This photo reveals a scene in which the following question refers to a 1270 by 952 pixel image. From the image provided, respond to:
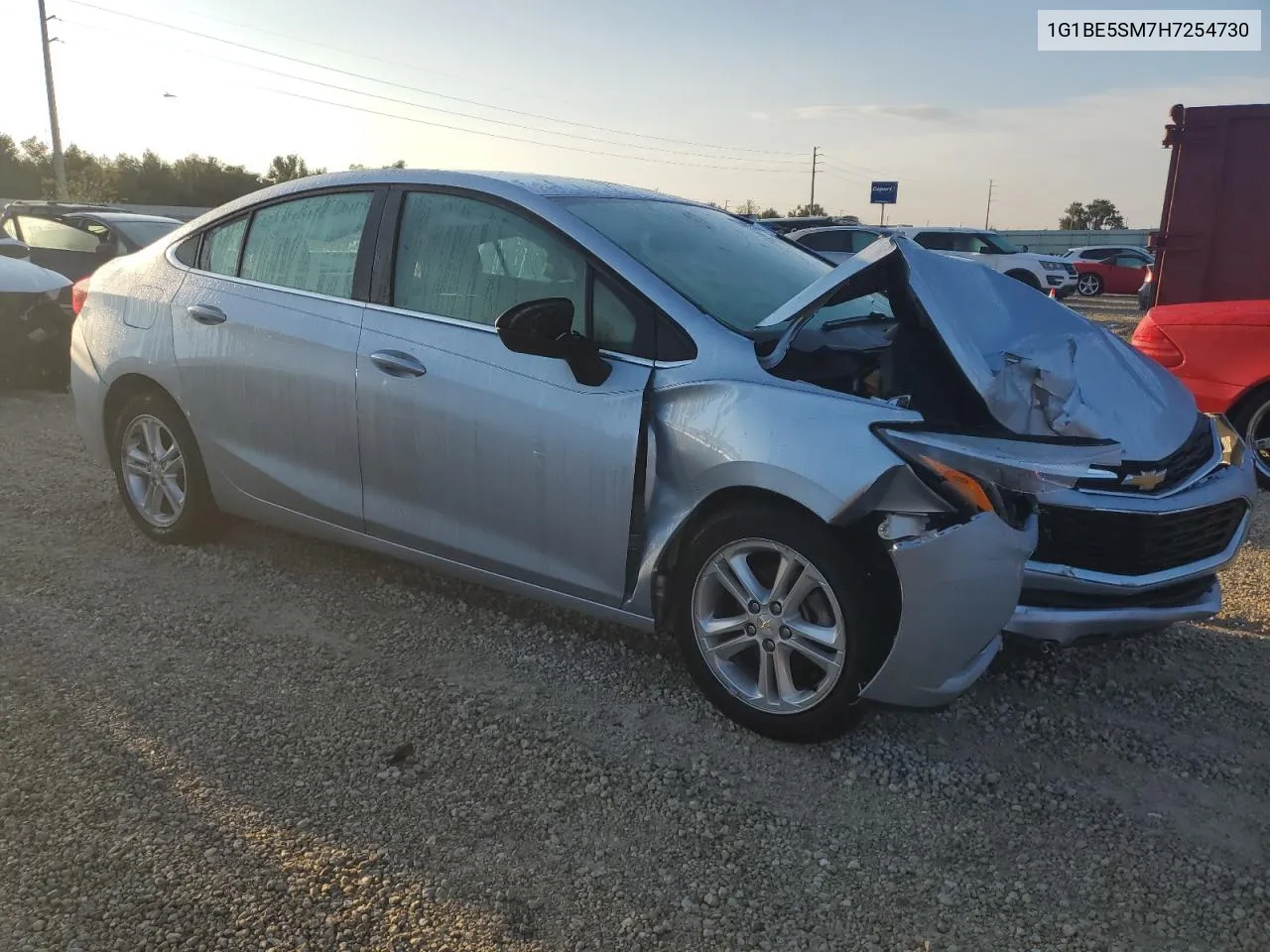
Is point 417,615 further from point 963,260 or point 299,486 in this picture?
point 963,260

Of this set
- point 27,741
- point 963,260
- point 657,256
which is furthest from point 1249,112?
point 27,741

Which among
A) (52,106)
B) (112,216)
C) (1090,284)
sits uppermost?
(52,106)

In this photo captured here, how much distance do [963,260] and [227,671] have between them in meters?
3.02

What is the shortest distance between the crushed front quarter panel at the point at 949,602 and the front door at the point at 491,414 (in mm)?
910

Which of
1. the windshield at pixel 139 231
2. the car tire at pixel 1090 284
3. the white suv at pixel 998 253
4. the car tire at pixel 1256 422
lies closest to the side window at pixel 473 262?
the car tire at pixel 1256 422

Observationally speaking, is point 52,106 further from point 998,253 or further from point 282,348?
point 282,348

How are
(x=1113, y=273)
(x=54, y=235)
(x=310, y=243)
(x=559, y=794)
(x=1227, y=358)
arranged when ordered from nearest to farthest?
(x=559, y=794)
(x=310, y=243)
(x=1227, y=358)
(x=54, y=235)
(x=1113, y=273)

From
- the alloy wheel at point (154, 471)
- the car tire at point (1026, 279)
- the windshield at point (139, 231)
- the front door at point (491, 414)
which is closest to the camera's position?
the front door at point (491, 414)

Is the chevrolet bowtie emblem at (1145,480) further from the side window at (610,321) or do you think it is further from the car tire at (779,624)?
the side window at (610,321)

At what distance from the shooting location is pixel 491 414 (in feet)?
11.0

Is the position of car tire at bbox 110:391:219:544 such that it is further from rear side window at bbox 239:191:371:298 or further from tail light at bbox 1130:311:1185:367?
tail light at bbox 1130:311:1185:367

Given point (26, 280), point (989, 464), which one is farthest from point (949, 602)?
point (26, 280)

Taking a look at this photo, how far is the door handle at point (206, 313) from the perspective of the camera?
4.14 metres

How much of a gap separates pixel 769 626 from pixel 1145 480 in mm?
1301
